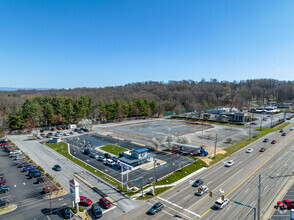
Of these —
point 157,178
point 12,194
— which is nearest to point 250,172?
point 157,178

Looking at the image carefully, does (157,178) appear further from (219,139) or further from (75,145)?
(219,139)

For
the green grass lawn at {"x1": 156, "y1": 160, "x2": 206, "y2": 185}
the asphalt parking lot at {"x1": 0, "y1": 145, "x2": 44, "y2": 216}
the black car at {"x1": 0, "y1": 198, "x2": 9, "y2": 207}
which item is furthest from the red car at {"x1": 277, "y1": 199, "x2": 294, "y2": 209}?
the black car at {"x1": 0, "y1": 198, "x2": 9, "y2": 207}

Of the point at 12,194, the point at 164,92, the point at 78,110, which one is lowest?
the point at 12,194

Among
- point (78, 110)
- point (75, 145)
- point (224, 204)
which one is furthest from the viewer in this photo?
point (78, 110)

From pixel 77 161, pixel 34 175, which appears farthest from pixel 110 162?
pixel 34 175

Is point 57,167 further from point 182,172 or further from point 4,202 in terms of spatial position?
point 182,172

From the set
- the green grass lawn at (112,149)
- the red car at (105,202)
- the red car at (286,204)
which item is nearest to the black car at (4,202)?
the red car at (105,202)
